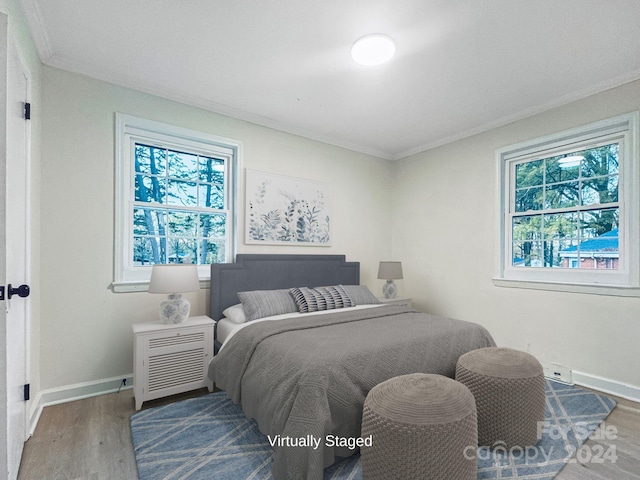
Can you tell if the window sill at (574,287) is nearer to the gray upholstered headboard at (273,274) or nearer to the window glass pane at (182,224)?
the gray upholstered headboard at (273,274)

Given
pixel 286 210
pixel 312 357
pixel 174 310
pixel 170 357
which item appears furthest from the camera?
pixel 286 210

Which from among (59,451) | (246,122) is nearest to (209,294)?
(59,451)

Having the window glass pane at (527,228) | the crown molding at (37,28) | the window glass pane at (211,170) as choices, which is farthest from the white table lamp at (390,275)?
the crown molding at (37,28)

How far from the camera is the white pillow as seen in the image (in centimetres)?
289

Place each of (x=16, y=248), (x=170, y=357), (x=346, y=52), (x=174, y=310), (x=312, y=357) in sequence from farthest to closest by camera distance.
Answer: (x=174, y=310), (x=170, y=357), (x=346, y=52), (x=312, y=357), (x=16, y=248)

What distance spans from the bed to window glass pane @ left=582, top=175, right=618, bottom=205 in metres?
1.69

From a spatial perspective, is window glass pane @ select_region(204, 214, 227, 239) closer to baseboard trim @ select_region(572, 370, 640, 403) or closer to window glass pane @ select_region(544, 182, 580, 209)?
window glass pane @ select_region(544, 182, 580, 209)

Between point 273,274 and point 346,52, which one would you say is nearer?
point 346,52

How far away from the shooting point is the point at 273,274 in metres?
3.53

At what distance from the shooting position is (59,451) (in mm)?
1882

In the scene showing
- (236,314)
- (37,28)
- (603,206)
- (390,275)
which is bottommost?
(236,314)

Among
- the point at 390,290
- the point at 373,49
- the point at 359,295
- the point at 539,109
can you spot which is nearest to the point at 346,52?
the point at 373,49

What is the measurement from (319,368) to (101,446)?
4.68 ft

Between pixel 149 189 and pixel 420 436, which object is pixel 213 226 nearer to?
pixel 149 189
